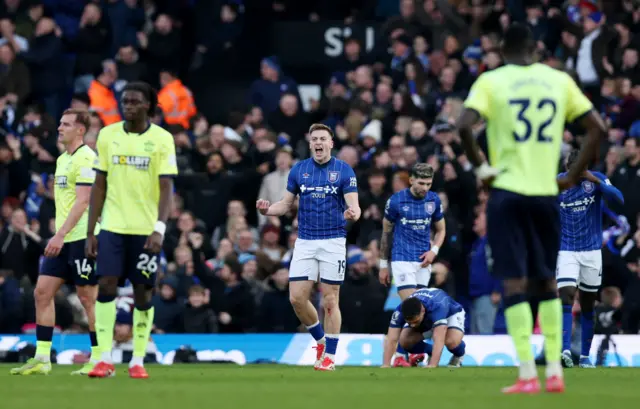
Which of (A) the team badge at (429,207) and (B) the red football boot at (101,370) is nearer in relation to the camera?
(B) the red football boot at (101,370)

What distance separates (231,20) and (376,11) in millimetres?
3122

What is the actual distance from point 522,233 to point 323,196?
5.72 metres

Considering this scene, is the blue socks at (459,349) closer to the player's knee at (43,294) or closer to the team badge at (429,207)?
the team badge at (429,207)

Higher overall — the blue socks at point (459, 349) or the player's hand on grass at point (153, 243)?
the player's hand on grass at point (153, 243)

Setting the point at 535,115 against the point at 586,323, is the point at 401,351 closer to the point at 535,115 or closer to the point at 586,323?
the point at 586,323

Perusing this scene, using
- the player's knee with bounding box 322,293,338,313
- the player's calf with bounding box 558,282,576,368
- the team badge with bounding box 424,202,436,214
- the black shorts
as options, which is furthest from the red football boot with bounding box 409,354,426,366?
the black shorts

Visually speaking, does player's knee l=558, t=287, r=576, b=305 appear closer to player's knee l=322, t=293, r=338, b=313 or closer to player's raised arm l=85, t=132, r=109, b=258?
player's knee l=322, t=293, r=338, b=313

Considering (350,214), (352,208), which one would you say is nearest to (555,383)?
(350,214)

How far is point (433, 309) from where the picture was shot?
17.3 m

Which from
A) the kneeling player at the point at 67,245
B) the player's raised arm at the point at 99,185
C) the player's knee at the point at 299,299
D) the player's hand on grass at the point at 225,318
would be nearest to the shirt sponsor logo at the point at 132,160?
the player's raised arm at the point at 99,185

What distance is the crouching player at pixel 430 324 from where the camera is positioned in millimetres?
17156

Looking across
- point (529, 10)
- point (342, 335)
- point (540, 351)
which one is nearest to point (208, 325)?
point (342, 335)

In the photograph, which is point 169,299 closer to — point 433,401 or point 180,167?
point 180,167

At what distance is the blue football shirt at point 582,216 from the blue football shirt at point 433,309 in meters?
1.61
